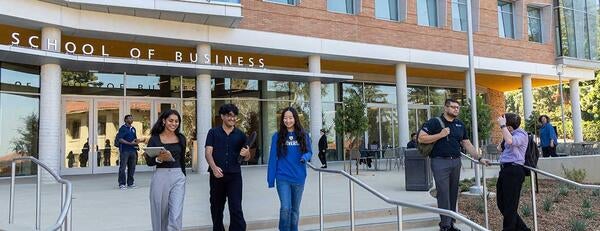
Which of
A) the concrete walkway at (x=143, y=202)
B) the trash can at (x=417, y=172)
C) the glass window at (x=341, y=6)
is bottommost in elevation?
the concrete walkway at (x=143, y=202)

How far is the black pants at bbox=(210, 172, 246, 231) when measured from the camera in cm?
569

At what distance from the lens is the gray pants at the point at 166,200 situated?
5.16 m

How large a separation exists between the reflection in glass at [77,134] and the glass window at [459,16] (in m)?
16.1

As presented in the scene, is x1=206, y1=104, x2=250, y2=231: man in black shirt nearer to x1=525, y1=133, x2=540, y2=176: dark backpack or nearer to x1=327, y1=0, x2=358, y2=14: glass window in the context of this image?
x1=525, y1=133, x2=540, y2=176: dark backpack

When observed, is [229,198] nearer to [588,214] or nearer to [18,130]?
[588,214]

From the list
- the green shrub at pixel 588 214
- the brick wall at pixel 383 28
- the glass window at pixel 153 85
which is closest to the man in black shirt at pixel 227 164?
the green shrub at pixel 588 214

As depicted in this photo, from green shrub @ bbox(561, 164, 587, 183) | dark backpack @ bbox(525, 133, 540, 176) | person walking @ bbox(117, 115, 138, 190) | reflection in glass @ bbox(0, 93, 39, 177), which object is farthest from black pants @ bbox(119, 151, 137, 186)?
green shrub @ bbox(561, 164, 587, 183)

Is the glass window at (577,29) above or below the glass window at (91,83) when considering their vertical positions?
above

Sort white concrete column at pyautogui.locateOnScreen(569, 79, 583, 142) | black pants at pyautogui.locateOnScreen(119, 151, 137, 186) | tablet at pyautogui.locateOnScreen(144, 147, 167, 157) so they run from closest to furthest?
tablet at pyautogui.locateOnScreen(144, 147, 167, 157) < black pants at pyautogui.locateOnScreen(119, 151, 137, 186) < white concrete column at pyautogui.locateOnScreen(569, 79, 583, 142)

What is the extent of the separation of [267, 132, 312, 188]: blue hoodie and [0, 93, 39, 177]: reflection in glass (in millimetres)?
13328

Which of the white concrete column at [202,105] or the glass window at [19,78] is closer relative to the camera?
the glass window at [19,78]

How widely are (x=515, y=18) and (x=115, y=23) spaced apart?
20.0m

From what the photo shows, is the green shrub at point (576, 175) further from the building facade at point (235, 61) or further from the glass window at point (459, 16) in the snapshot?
A: the glass window at point (459, 16)

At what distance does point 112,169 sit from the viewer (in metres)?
17.6
